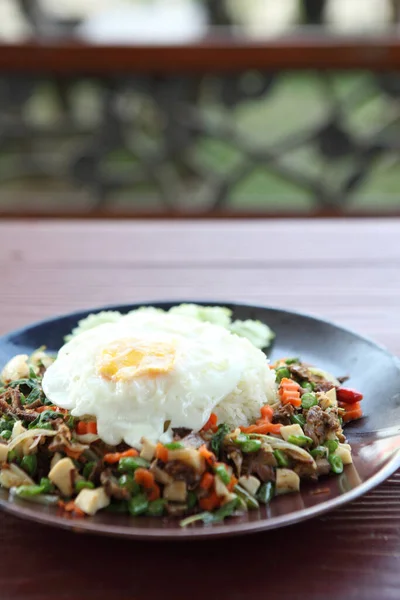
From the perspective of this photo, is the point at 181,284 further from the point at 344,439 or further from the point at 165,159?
the point at 165,159

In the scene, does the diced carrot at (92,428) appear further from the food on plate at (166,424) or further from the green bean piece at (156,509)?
the green bean piece at (156,509)

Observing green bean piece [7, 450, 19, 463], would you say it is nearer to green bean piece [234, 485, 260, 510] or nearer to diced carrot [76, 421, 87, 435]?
diced carrot [76, 421, 87, 435]

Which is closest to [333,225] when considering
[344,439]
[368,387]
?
[368,387]

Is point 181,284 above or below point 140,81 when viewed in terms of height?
below

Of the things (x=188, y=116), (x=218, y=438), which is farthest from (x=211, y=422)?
(x=188, y=116)

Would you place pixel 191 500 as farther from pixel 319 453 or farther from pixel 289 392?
pixel 289 392

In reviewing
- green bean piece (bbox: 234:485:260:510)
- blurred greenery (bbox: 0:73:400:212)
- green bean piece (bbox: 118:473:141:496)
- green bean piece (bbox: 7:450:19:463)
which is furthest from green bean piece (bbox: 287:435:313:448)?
blurred greenery (bbox: 0:73:400:212)

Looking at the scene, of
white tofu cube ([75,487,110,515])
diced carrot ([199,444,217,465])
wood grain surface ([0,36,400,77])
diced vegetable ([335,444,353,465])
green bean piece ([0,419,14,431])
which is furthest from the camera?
wood grain surface ([0,36,400,77])
